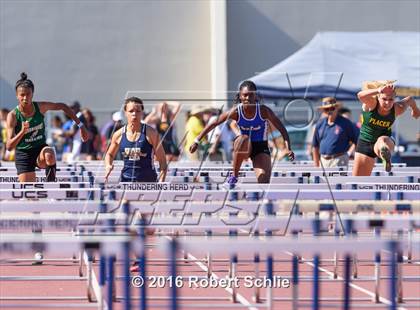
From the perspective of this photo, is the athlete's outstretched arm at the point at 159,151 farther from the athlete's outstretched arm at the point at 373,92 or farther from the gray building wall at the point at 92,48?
the gray building wall at the point at 92,48

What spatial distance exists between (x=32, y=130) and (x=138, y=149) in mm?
1332

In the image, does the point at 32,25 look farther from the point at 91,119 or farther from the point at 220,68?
the point at 91,119

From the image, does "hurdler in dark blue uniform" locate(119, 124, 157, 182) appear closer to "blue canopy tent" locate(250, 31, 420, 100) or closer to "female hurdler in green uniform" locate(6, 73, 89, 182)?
"female hurdler in green uniform" locate(6, 73, 89, 182)

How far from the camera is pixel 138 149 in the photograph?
40.5 ft

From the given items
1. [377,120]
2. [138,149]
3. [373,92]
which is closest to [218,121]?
[138,149]

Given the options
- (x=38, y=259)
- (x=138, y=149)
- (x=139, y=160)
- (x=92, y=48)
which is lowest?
(x=38, y=259)

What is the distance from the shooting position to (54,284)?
10.5 meters

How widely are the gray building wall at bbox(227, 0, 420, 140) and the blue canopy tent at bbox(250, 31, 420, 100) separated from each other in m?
4.88

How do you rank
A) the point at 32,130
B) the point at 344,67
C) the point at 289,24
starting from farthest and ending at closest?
the point at 289,24
the point at 344,67
the point at 32,130

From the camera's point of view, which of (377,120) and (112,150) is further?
(377,120)

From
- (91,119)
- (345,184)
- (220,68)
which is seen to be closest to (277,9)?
(220,68)

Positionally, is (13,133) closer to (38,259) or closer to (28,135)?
(28,135)

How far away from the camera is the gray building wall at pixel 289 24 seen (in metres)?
30.9

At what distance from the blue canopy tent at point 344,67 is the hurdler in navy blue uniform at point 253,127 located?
980cm
